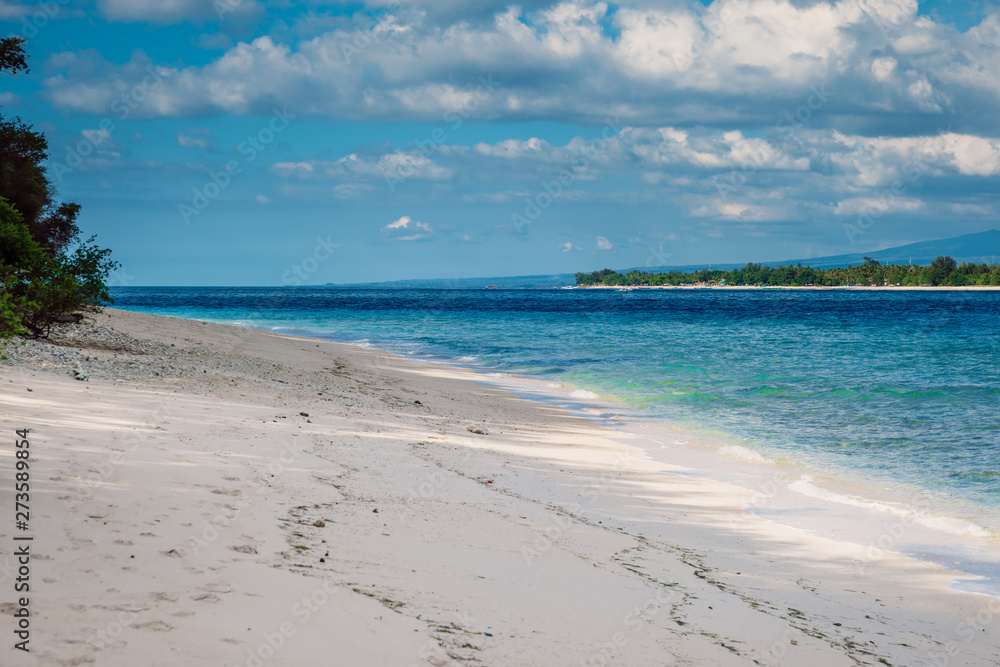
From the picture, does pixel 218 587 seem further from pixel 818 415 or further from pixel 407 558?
pixel 818 415

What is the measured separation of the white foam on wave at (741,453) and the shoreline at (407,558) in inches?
96.8

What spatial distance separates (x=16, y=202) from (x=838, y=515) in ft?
79.4

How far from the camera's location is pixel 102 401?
11016mm

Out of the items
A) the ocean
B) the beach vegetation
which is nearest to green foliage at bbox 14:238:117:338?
the beach vegetation

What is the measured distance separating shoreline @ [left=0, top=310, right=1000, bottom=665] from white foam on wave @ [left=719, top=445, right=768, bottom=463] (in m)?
2.46

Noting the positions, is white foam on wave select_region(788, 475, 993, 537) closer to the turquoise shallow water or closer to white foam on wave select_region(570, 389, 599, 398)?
the turquoise shallow water

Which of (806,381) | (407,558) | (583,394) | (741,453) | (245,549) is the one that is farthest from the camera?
(806,381)

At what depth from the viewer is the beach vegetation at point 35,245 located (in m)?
14.4

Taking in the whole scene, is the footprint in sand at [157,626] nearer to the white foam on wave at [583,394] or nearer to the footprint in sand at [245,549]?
the footprint in sand at [245,549]

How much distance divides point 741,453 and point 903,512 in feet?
13.1

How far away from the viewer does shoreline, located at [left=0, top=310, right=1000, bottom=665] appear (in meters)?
4.75

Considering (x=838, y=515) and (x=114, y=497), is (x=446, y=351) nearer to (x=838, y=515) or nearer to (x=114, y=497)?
(x=838, y=515)

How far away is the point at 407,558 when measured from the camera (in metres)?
6.33

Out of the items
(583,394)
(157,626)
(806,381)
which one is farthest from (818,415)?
(157,626)
